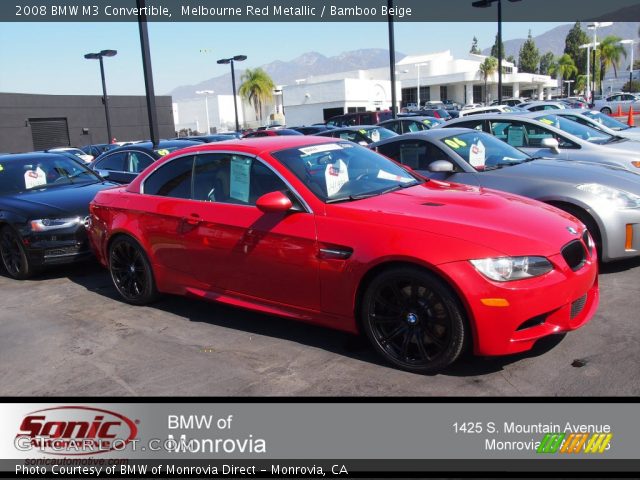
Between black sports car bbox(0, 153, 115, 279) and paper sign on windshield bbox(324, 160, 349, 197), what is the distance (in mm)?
3498

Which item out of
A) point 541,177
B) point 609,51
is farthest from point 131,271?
point 609,51

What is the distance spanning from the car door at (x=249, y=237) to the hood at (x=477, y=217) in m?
0.40

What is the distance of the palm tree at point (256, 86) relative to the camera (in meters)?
59.4

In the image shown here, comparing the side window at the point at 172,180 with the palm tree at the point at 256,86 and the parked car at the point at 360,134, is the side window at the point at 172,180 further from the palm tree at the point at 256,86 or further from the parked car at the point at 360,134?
the palm tree at the point at 256,86

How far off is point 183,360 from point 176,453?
140 centimetres

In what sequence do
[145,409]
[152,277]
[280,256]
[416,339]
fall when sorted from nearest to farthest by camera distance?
[145,409] → [416,339] → [280,256] → [152,277]

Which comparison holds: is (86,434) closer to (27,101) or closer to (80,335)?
(80,335)

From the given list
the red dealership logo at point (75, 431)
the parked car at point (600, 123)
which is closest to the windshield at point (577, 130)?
the parked car at point (600, 123)

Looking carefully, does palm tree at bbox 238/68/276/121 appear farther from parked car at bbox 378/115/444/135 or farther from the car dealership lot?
the car dealership lot

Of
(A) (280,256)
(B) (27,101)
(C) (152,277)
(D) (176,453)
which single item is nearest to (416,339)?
(A) (280,256)

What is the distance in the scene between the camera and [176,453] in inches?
120

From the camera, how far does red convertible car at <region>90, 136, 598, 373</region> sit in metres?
3.62

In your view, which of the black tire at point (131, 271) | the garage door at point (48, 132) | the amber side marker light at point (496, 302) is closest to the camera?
the amber side marker light at point (496, 302)

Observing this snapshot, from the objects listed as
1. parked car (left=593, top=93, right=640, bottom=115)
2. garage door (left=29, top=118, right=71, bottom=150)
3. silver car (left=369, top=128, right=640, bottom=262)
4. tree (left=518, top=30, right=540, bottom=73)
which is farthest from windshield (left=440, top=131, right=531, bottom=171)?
tree (left=518, top=30, right=540, bottom=73)
